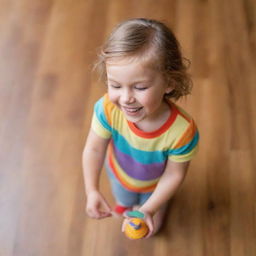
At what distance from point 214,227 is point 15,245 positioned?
0.56 m

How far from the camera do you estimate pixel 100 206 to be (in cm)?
100

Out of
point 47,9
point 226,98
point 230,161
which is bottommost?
point 230,161

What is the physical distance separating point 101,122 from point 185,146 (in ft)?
0.61

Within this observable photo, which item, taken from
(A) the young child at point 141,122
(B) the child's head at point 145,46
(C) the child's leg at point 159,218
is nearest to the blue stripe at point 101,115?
(A) the young child at point 141,122

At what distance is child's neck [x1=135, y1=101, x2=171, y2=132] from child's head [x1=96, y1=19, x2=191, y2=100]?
0.11m

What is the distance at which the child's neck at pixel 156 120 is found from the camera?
864 mm

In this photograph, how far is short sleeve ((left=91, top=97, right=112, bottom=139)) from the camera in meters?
0.89

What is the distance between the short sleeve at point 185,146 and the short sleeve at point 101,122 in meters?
0.15

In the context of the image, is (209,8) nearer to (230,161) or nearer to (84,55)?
(84,55)

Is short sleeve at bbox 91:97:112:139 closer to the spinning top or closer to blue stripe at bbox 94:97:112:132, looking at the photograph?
blue stripe at bbox 94:97:112:132

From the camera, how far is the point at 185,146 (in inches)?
34.5

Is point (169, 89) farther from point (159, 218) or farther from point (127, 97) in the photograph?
point (159, 218)

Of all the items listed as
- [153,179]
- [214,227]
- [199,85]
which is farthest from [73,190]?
[199,85]

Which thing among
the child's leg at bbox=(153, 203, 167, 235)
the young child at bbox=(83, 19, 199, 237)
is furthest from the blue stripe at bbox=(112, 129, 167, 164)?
the child's leg at bbox=(153, 203, 167, 235)
